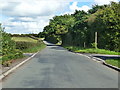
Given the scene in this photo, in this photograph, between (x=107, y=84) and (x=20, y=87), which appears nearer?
(x=20, y=87)

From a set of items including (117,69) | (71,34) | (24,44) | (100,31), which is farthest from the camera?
(71,34)

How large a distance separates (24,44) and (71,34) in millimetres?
21997

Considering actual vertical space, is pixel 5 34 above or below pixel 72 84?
above

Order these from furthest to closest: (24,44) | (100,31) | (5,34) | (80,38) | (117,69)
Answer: (80,38) → (24,44) → (100,31) → (5,34) → (117,69)

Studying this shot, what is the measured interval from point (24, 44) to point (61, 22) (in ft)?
208

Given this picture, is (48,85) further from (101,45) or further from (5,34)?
(101,45)

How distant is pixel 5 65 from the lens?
1588 centimetres

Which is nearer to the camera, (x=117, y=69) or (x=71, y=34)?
(x=117, y=69)

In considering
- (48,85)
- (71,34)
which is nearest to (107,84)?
(48,85)

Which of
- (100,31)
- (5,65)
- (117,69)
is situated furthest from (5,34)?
(100,31)

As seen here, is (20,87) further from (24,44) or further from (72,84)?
(24,44)

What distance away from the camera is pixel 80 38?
54.3m

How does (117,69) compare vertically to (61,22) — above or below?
below

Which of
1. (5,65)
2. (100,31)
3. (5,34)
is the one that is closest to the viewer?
(5,65)
